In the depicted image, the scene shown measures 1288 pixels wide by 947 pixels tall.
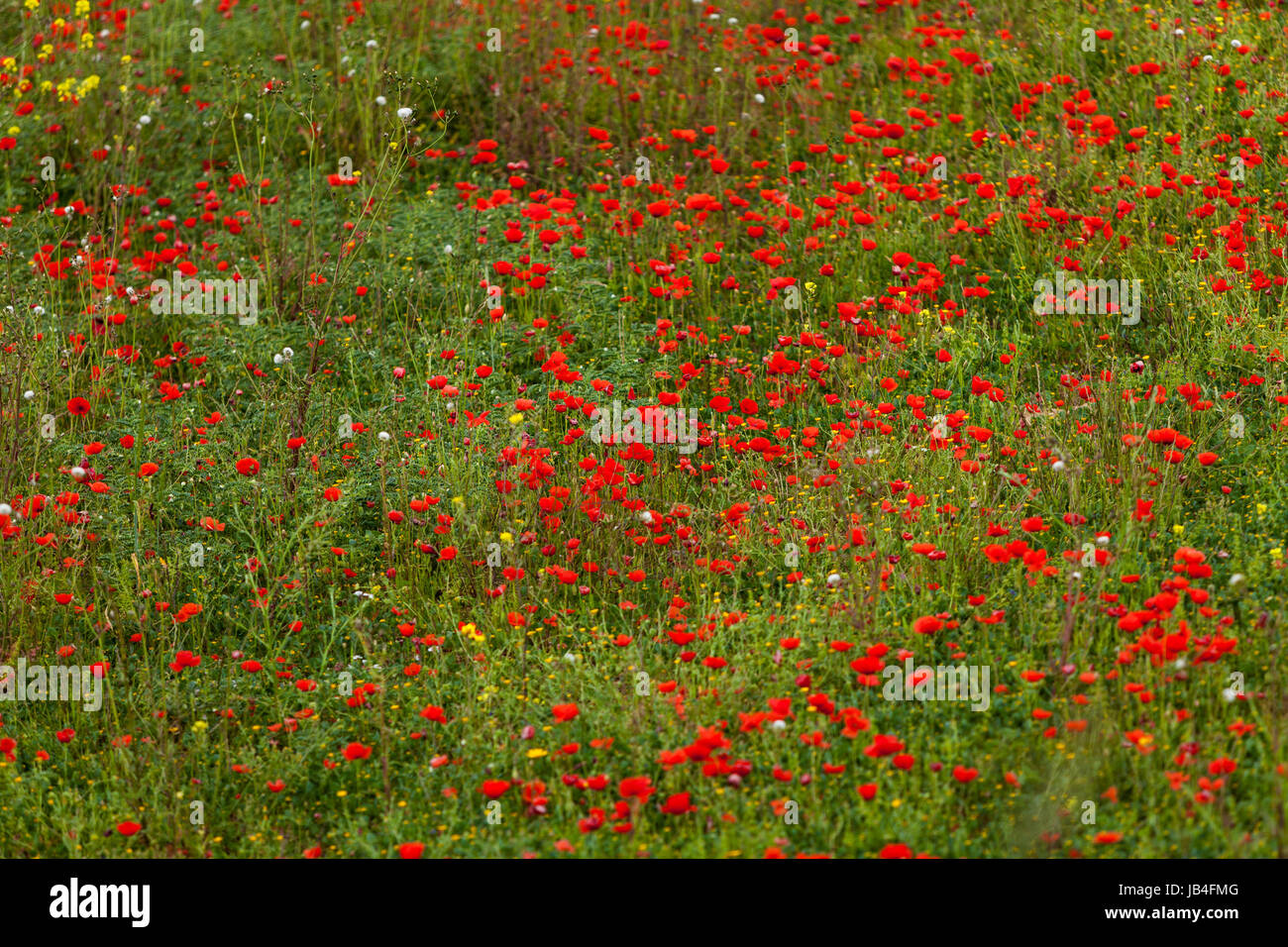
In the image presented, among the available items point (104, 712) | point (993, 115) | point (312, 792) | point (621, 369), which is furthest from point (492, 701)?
point (993, 115)

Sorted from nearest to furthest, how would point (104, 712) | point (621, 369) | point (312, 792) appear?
point (312, 792) < point (104, 712) < point (621, 369)

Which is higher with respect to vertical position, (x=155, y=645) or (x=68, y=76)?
(x=68, y=76)

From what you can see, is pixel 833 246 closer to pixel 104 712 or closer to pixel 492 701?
pixel 492 701

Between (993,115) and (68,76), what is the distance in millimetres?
4863

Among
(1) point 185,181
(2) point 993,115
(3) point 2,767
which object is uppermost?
(2) point 993,115

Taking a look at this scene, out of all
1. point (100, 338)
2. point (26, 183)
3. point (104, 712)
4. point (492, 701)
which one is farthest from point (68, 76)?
point (492, 701)

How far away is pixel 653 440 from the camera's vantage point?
184 inches

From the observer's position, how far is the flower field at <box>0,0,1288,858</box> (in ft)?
10.7

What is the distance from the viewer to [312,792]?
3.48 meters

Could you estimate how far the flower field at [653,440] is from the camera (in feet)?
10.7

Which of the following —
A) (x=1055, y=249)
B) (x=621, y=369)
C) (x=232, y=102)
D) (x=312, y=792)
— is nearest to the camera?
(x=312, y=792)

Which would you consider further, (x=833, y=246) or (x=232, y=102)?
(x=232, y=102)

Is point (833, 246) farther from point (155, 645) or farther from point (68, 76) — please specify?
point (68, 76)

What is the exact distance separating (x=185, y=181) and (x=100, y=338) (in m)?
1.41
